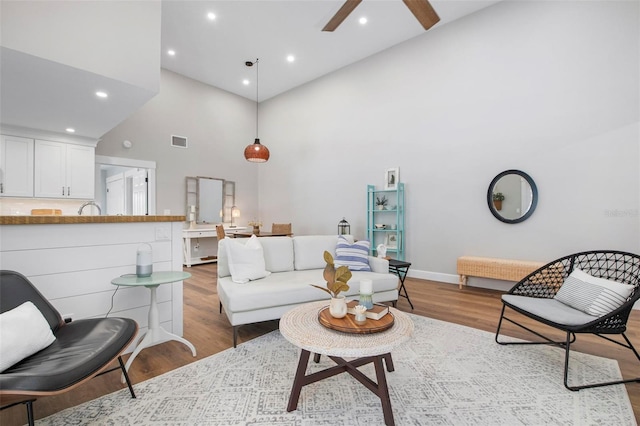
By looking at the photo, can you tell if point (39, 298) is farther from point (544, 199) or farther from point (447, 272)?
point (544, 199)

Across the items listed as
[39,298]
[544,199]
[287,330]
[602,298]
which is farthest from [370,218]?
[39,298]

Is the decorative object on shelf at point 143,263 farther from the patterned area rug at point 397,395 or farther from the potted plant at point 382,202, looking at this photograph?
the potted plant at point 382,202

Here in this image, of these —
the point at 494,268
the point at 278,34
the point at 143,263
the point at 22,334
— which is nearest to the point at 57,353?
the point at 22,334

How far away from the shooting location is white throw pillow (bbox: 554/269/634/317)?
1931mm

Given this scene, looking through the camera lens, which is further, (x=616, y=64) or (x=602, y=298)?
(x=616, y=64)

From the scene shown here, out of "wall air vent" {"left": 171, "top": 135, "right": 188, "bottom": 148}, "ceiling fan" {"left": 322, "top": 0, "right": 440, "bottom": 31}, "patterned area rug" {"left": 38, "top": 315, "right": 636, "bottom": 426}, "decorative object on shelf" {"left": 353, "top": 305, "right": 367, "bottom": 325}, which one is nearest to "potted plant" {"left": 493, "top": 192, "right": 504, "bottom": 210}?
"patterned area rug" {"left": 38, "top": 315, "right": 636, "bottom": 426}

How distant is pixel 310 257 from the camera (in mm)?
3451

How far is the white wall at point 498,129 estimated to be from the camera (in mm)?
3416

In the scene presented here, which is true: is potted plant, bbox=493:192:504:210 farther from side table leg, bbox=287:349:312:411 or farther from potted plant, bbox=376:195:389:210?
side table leg, bbox=287:349:312:411

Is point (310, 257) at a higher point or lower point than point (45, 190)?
lower

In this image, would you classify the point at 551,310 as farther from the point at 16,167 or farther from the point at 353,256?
the point at 16,167

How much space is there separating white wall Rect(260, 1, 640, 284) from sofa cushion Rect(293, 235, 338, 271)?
6.70 ft

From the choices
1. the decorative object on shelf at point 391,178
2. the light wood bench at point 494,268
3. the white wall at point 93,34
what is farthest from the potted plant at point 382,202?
the white wall at point 93,34

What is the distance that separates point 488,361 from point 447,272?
102 inches
